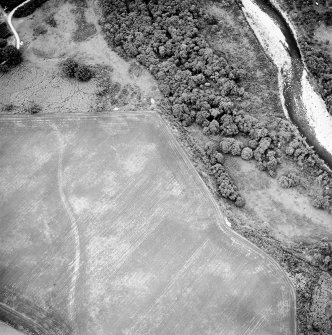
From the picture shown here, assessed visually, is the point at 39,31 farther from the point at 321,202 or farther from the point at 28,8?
the point at 321,202

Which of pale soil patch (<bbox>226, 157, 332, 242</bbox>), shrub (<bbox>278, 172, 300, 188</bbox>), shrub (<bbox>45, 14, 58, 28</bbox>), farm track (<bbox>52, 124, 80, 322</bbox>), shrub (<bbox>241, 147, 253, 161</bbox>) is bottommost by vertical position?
farm track (<bbox>52, 124, 80, 322</bbox>)

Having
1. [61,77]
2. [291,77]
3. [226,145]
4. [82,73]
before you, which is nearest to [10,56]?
[61,77]

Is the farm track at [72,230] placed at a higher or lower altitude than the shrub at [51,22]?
lower

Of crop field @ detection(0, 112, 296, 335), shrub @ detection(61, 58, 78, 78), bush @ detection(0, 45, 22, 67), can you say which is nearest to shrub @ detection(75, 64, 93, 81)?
shrub @ detection(61, 58, 78, 78)

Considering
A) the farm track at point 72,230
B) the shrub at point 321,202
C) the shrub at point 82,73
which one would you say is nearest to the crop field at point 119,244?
the farm track at point 72,230

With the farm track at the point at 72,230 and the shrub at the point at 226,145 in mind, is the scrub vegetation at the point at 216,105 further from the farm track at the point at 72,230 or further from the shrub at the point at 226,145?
the farm track at the point at 72,230

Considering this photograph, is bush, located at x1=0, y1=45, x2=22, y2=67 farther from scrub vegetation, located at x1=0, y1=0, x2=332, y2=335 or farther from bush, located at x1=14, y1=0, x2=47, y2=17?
bush, located at x1=14, y1=0, x2=47, y2=17
